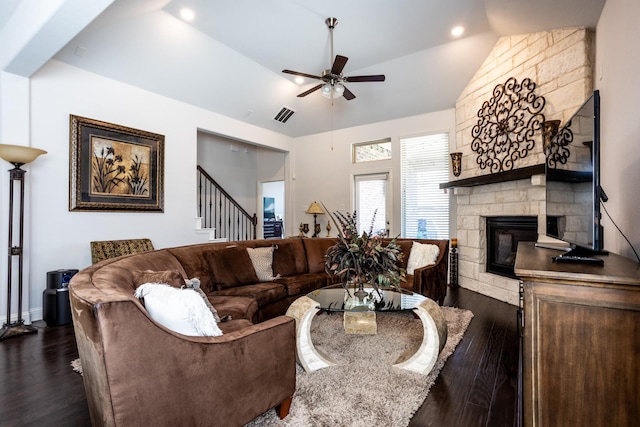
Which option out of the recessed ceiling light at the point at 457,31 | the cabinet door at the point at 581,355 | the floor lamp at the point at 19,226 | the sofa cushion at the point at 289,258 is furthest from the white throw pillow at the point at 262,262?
the recessed ceiling light at the point at 457,31

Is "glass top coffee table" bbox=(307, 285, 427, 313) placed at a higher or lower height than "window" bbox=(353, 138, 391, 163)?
lower

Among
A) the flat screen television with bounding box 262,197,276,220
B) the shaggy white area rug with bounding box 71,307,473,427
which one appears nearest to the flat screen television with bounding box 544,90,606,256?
the shaggy white area rug with bounding box 71,307,473,427

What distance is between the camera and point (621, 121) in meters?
2.13

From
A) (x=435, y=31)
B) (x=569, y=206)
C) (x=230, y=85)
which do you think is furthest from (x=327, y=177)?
(x=569, y=206)

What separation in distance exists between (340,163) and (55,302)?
5.30 m

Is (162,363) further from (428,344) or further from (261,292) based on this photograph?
(261,292)

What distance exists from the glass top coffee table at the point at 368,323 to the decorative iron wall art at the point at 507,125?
2906 mm

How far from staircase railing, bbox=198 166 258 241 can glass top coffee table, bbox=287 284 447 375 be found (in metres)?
5.02

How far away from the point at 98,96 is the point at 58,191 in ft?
4.43

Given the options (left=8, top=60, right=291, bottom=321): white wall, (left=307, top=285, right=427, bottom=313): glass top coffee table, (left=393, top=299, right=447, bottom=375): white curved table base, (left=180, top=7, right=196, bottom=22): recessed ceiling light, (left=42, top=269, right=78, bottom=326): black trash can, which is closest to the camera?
(left=393, top=299, right=447, bottom=375): white curved table base

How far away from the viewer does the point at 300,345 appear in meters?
2.29

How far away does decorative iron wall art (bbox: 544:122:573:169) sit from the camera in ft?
6.22

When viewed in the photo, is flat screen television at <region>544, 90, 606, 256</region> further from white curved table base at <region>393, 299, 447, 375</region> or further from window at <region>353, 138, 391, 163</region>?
window at <region>353, 138, 391, 163</region>

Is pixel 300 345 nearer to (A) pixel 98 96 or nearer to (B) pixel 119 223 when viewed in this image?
(B) pixel 119 223
